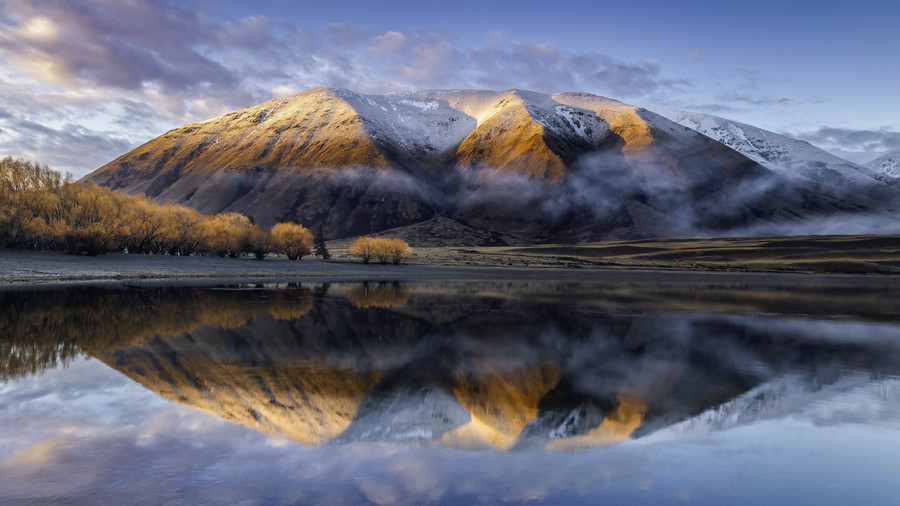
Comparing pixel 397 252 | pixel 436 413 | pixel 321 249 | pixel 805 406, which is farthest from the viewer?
pixel 321 249

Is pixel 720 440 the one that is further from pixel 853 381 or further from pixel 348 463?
pixel 853 381

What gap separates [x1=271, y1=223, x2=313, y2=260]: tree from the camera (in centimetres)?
8996

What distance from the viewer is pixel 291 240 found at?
3605 inches

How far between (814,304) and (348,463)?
150 feet

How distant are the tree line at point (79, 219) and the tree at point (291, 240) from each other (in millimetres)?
→ 11836

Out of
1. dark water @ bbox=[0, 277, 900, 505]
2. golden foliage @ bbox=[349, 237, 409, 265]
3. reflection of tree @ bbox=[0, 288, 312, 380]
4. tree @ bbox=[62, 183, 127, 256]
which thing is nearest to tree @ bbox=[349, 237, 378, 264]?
golden foliage @ bbox=[349, 237, 409, 265]

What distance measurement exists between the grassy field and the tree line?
148 feet

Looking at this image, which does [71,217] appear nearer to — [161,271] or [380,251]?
[161,271]

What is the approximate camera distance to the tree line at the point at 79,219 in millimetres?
61625

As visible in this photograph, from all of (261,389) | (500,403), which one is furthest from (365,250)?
(500,403)

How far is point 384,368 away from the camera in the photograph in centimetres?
1808

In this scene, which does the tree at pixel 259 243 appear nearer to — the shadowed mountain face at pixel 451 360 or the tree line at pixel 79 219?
the tree line at pixel 79 219

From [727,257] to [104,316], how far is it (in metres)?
132

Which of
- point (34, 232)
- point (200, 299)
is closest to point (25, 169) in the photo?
point (34, 232)
